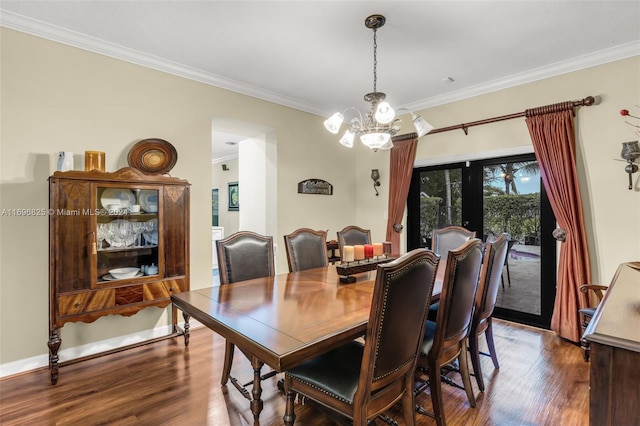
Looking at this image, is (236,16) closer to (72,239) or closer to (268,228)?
(72,239)

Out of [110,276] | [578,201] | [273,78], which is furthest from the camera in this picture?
[273,78]

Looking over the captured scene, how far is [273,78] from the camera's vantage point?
12.0 feet

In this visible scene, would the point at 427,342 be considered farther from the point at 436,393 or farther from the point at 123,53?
the point at 123,53

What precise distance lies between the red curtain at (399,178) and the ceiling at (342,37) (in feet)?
2.98

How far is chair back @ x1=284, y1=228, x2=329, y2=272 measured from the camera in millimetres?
2883

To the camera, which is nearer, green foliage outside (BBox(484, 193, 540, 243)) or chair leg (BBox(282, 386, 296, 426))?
chair leg (BBox(282, 386, 296, 426))

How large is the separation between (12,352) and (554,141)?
521 centimetres

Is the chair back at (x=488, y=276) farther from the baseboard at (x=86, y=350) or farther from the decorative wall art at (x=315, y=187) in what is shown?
the baseboard at (x=86, y=350)

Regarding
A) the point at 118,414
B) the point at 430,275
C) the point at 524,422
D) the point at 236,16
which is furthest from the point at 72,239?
the point at 524,422

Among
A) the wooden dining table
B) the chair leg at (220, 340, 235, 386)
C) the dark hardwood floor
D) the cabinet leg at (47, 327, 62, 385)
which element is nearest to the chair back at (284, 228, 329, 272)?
the wooden dining table

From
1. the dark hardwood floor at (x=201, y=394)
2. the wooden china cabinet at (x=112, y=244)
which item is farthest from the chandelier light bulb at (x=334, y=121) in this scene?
the dark hardwood floor at (x=201, y=394)

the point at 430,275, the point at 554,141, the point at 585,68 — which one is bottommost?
the point at 430,275

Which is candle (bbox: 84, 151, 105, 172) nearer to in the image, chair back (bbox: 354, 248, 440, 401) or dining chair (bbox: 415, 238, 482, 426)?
chair back (bbox: 354, 248, 440, 401)

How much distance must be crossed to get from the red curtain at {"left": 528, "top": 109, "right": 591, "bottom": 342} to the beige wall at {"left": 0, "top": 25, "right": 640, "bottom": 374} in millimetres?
147
